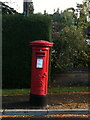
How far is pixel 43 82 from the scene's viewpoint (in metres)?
6.72

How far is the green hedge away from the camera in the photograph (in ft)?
31.1

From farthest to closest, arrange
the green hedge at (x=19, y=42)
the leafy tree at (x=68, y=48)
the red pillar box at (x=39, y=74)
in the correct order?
the leafy tree at (x=68, y=48)
the green hedge at (x=19, y=42)
the red pillar box at (x=39, y=74)

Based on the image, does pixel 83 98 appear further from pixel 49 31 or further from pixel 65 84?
pixel 49 31

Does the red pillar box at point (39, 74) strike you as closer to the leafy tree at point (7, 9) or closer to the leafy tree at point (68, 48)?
the leafy tree at point (68, 48)

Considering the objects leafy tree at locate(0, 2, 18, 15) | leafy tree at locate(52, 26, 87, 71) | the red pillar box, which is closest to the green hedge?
leafy tree at locate(52, 26, 87, 71)

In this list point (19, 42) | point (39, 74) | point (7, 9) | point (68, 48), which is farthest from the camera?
point (7, 9)

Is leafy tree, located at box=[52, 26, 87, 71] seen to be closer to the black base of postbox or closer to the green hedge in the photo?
the green hedge

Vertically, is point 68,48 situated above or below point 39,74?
above

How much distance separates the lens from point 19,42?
31.5ft

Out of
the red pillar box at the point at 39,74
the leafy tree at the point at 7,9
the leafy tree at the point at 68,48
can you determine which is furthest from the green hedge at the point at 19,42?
the leafy tree at the point at 7,9

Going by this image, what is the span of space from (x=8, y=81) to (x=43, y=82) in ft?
10.7

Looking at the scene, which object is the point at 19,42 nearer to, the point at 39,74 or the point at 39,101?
the point at 39,74

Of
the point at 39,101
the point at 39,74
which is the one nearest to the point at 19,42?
the point at 39,74

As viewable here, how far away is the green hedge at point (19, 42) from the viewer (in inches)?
374
